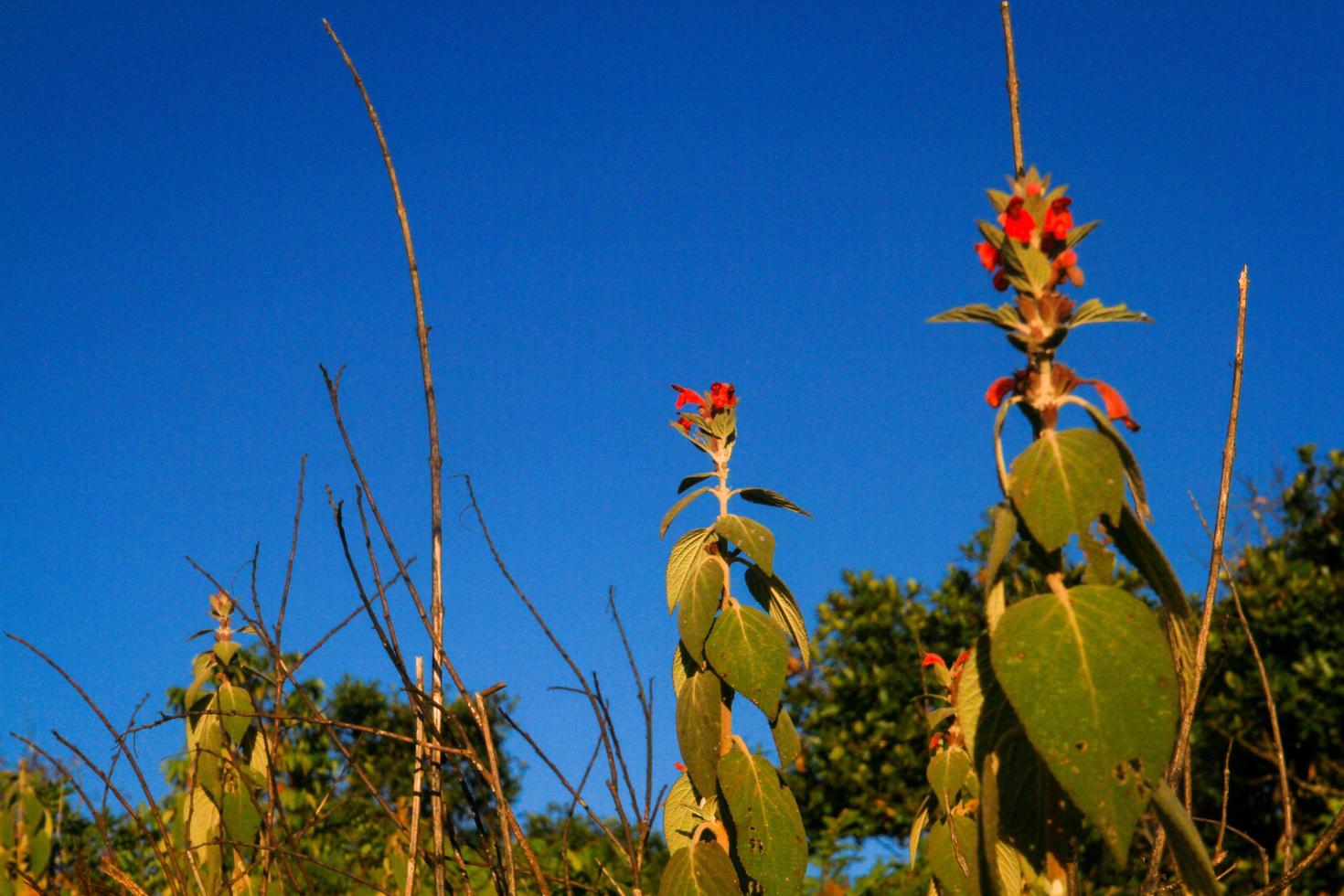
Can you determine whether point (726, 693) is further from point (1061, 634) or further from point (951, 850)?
point (1061, 634)

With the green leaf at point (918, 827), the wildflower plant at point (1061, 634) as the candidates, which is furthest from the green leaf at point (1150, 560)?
the green leaf at point (918, 827)

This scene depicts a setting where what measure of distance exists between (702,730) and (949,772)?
Result: 20.4 inches

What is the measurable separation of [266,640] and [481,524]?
0.46m

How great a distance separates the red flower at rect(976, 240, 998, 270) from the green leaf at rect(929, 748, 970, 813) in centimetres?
132

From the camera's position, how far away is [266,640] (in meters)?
1.96

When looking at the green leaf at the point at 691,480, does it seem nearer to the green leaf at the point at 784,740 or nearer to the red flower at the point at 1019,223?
the green leaf at the point at 784,740

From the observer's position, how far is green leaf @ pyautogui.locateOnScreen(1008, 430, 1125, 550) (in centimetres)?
105

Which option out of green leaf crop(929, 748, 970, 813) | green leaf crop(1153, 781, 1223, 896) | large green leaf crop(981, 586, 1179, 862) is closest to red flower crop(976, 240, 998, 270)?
large green leaf crop(981, 586, 1179, 862)

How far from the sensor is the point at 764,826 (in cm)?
205

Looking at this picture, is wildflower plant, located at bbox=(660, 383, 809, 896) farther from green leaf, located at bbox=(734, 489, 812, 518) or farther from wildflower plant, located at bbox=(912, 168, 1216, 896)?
wildflower plant, located at bbox=(912, 168, 1216, 896)

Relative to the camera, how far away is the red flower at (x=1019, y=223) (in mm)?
1157

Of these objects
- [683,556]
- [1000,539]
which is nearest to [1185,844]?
[1000,539]

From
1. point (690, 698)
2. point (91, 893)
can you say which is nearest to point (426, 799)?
point (690, 698)

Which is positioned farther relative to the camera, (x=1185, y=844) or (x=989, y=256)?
(x=989, y=256)
